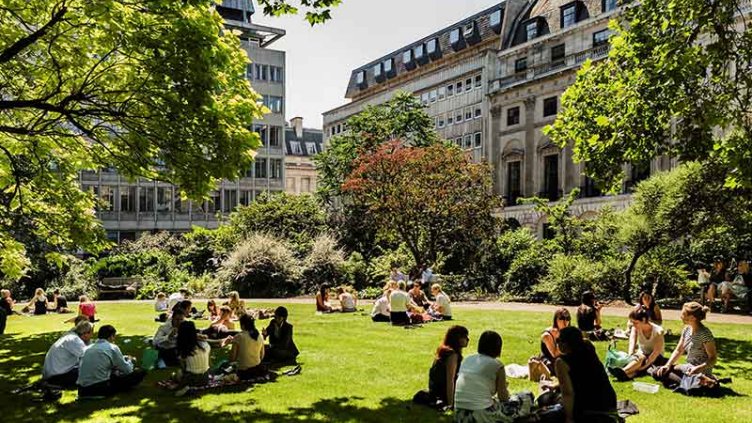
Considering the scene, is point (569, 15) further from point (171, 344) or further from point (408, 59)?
point (171, 344)

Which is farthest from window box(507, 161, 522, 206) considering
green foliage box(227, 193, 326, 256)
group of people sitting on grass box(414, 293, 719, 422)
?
group of people sitting on grass box(414, 293, 719, 422)

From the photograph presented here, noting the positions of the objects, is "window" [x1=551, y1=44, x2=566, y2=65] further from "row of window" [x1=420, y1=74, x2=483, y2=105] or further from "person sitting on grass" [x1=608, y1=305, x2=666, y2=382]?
"person sitting on grass" [x1=608, y1=305, x2=666, y2=382]

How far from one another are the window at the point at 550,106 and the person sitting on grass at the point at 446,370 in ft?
142

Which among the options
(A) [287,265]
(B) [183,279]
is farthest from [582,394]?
(B) [183,279]

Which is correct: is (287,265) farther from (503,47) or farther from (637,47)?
(503,47)

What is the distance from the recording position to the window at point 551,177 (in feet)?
165

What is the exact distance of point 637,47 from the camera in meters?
14.0

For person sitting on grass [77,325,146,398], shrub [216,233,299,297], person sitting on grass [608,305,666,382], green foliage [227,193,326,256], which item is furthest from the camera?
green foliage [227,193,326,256]

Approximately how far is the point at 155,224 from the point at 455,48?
33563mm

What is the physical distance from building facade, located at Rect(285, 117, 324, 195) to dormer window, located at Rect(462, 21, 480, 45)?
31.3m

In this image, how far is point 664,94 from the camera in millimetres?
13289

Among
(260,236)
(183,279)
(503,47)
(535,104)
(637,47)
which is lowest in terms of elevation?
(183,279)

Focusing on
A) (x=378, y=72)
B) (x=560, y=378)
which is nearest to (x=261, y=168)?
(x=378, y=72)

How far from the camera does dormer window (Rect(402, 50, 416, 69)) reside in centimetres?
7039
